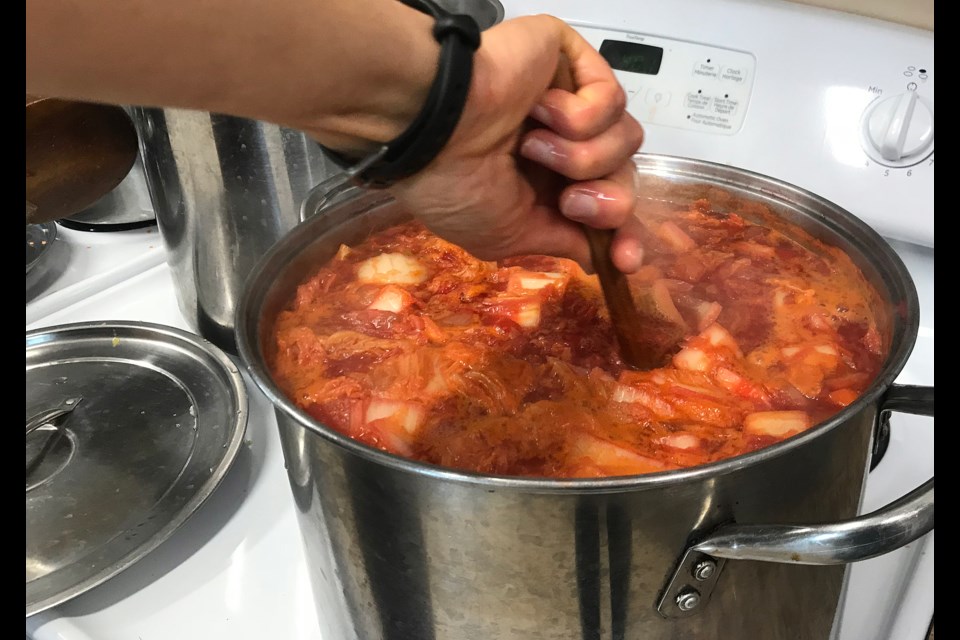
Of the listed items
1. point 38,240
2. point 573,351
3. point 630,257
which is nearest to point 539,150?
point 630,257

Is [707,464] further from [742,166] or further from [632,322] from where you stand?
[742,166]

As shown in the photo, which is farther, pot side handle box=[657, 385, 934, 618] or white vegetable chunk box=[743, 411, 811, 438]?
white vegetable chunk box=[743, 411, 811, 438]

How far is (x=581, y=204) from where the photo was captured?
0.78 metres

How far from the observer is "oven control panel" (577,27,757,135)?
119cm

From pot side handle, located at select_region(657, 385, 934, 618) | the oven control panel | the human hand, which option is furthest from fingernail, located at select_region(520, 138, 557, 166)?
the oven control panel

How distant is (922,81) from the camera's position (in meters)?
1.08

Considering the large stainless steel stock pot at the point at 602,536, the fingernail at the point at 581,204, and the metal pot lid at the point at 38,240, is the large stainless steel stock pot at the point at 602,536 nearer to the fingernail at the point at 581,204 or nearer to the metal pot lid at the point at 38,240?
the fingernail at the point at 581,204

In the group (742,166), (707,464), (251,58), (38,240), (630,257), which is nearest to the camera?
(251,58)

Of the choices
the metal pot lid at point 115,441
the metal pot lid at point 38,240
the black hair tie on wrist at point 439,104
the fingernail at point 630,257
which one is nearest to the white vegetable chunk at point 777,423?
the fingernail at point 630,257

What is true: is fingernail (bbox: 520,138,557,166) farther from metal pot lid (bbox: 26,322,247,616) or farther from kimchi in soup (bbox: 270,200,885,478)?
metal pot lid (bbox: 26,322,247,616)

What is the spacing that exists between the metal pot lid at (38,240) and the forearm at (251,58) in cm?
117

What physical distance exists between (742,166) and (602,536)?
77 cm

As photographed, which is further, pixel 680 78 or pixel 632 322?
pixel 680 78

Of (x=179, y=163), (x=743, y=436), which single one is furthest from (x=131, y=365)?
(x=743, y=436)
